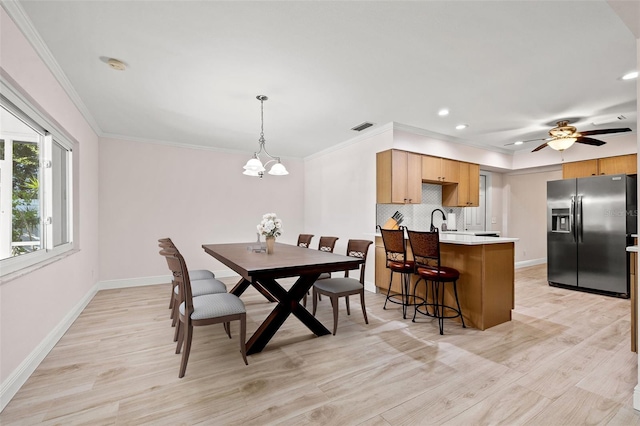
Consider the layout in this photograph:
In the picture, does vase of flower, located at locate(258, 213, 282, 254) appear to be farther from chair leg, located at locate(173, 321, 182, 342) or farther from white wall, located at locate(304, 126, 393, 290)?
white wall, located at locate(304, 126, 393, 290)

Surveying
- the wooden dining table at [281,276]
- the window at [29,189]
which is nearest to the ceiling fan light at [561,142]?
the wooden dining table at [281,276]

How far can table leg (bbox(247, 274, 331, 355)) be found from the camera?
2609 mm

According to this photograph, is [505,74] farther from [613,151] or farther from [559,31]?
[613,151]

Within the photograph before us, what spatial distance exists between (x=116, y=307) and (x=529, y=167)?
7.64 meters

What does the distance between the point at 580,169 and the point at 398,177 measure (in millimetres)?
3583

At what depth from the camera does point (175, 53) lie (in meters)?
2.47

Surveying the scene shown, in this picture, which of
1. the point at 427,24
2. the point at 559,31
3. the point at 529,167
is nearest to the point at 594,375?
the point at 559,31

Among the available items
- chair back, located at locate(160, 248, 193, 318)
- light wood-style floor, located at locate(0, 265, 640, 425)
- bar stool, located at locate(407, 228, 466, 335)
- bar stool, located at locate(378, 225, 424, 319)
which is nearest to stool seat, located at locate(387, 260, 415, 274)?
bar stool, located at locate(378, 225, 424, 319)

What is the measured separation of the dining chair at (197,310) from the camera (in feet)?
7.22

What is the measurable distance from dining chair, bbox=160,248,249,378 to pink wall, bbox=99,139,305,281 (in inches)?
123

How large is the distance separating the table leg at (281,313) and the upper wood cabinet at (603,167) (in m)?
5.46

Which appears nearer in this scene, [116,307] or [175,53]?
[175,53]

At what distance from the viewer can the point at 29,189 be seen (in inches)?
101

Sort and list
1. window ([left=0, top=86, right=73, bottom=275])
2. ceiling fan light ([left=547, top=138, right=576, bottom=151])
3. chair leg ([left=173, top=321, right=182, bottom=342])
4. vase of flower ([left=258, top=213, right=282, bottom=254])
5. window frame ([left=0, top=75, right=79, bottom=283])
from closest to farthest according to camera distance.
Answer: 1. window frame ([left=0, top=75, right=79, bottom=283])
2. window ([left=0, top=86, right=73, bottom=275])
3. chair leg ([left=173, top=321, right=182, bottom=342])
4. vase of flower ([left=258, top=213, right=282, bottom=254])
5. ceiling fan light ([left=547, top=138, right=576, bottom=151])
